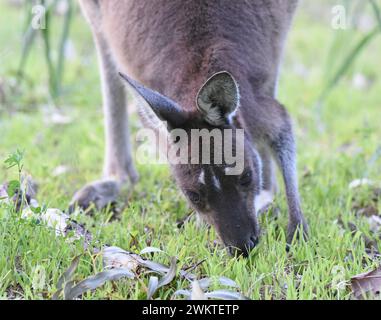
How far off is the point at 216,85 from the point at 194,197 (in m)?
0.49

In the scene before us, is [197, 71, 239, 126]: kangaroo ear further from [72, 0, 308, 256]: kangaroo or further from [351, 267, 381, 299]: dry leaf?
[351, 267, 381, 299]: dry leaf

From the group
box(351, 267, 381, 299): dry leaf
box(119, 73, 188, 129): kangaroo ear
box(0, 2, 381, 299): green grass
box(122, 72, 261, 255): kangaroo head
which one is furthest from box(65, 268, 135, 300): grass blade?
box(351, 267, 381, 299): dry leaf

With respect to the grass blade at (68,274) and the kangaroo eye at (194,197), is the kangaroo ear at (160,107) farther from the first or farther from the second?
the grass blade at (68,274)

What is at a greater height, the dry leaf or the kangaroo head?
the kangaroo head

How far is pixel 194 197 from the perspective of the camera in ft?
9.68

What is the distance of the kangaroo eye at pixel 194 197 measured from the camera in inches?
115

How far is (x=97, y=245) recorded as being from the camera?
2.84 m

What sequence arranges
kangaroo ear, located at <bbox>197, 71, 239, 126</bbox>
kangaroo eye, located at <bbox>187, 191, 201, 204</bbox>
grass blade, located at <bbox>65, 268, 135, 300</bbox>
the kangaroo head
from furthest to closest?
kangaroo eye, located at <bbox>187, 191, 201, 204</bbox>, the kangaroo head, kangaroo ear, located at <bbox>197, 71, 239, 126</bbox>, grass blade, located at <bbox>65, 268, 135, 300</bbox>

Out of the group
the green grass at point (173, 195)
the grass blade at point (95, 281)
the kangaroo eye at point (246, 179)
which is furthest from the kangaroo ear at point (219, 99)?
the grass blade at point (95, 281)

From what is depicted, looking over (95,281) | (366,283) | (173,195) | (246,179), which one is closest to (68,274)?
(95,281)

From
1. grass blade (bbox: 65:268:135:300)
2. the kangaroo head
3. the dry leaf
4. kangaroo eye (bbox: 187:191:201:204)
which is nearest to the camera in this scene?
grass blade (bbox: 65:268:135:300)

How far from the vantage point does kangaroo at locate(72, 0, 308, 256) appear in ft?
9.33

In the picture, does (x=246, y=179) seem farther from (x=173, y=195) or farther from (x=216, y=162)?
(x=173, y=195)
